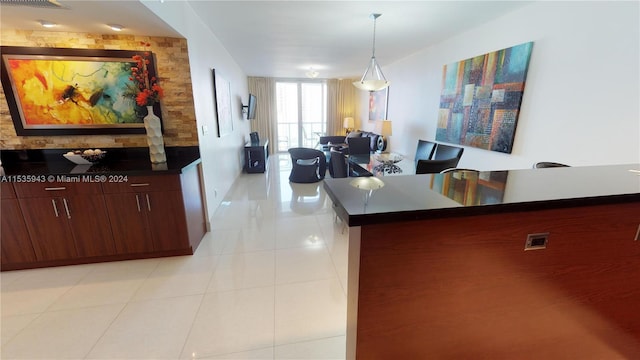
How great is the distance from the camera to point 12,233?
215 centimetres

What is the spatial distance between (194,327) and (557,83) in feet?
12.9

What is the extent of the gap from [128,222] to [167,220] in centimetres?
33

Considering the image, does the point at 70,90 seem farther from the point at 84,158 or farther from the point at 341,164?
the point at 341,164

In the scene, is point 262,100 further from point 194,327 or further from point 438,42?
point 194,327

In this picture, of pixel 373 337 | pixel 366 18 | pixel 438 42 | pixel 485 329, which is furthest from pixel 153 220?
pixel 438 42

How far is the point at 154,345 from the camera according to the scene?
153cm

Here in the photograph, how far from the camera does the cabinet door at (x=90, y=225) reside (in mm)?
2180

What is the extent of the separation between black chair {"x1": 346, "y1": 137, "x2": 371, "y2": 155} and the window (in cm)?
460

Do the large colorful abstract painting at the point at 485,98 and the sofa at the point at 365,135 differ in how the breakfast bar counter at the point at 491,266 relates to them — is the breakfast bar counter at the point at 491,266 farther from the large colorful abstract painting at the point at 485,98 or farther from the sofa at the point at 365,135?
the sofa at the point at 365,135

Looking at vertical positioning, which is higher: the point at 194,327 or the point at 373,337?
the point at 373,337

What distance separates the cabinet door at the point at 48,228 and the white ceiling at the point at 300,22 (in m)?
1.49

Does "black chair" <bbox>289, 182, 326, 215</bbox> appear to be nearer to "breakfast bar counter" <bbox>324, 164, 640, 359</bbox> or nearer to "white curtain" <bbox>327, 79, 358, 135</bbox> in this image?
"breakfast bar counter" <bbox>324, 164, 640, 359</bbox>

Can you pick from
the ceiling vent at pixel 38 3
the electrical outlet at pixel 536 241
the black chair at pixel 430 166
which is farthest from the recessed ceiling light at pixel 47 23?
the electrical outlet at pixel 536 241

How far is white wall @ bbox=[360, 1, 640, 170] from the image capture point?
2.04 meters
